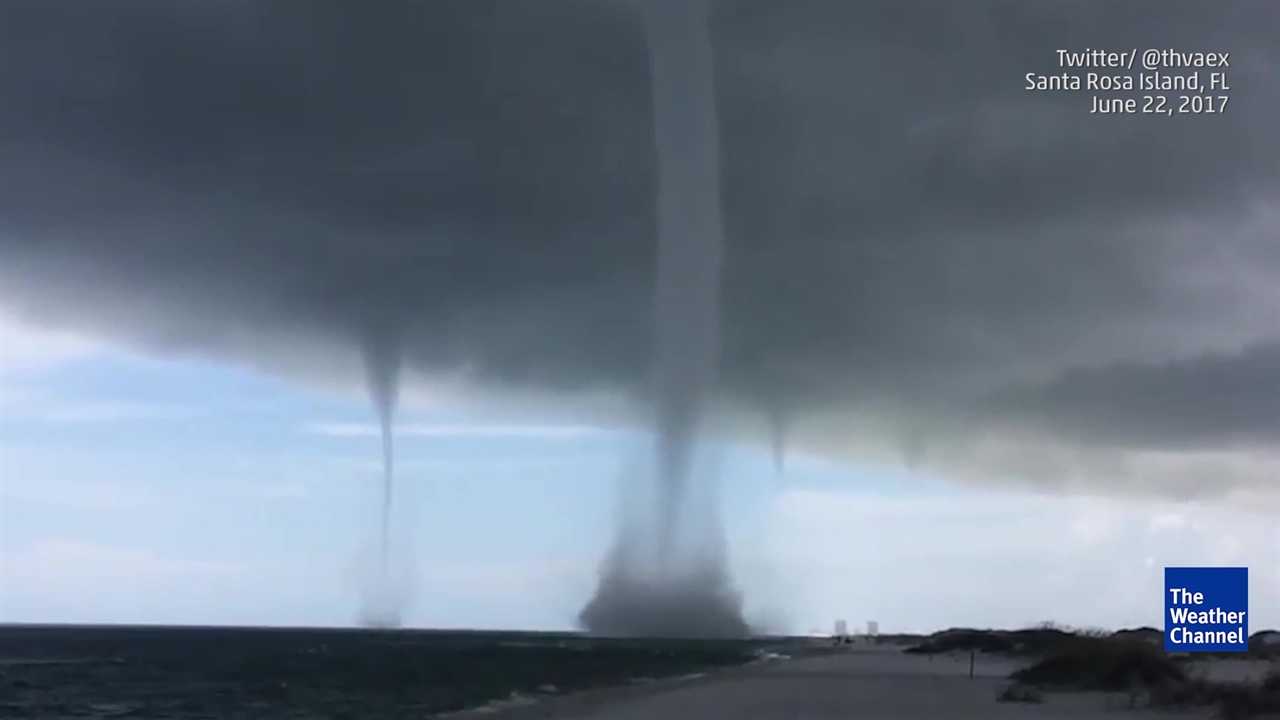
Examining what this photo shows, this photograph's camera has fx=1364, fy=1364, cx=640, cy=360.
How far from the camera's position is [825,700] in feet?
175

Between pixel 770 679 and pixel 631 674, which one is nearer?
pixel 770 679

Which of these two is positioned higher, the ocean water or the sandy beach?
the sandy beach

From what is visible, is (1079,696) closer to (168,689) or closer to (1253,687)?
(1253,687)

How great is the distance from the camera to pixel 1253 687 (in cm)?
4403

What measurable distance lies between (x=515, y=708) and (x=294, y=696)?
22.5 meters

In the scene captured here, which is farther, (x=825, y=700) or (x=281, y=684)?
(x=281, y=684)

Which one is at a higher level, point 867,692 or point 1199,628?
point 1199,628

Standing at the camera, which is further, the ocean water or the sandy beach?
the ocean water

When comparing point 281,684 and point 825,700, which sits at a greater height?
point 825,700

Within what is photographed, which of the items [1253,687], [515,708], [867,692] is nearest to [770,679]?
[867,692]

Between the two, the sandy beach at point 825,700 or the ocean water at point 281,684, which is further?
the ocean water at point 281,684

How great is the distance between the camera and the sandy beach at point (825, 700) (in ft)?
148

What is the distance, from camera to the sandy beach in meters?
45.1

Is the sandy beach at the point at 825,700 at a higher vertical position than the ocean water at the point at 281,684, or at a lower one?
higher
